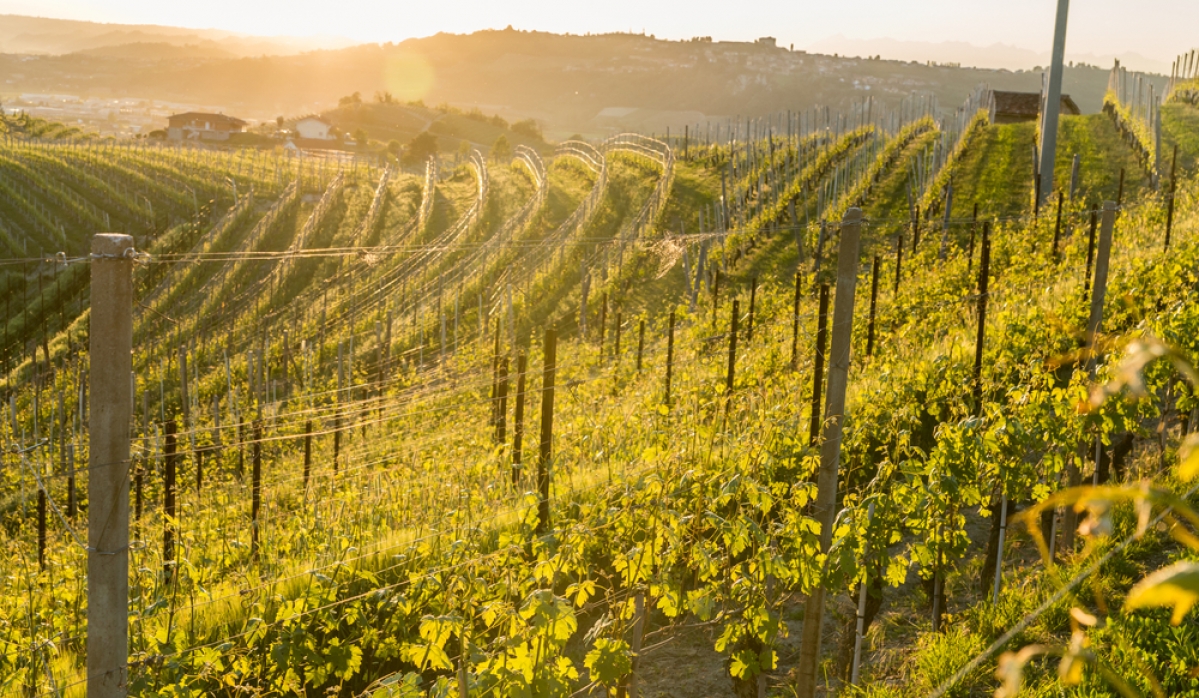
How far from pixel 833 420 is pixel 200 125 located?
98522 mm

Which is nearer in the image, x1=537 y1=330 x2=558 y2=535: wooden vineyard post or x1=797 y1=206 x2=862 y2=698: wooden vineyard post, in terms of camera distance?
x1=797 y1=206 x2=862 y2=698: wooden vineyard post

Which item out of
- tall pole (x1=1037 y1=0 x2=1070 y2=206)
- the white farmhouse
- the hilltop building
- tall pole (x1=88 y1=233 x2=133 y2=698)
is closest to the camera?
tall pole (x1=88 y1=233 x2=133 y2=698)

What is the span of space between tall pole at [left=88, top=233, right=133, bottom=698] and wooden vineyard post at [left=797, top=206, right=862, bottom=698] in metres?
3.02

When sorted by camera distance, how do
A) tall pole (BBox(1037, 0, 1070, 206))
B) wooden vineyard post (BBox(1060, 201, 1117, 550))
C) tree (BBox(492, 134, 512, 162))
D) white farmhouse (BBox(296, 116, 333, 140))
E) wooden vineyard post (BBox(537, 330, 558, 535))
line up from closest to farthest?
wooden vineyard post (BBox(537, 330, 558, 535))
wooden vineyard post (BBox(1060, 201, 1117, 550))
tall pole (BBox(1037, 0, 1070, 206))
tree (BBox(492, 134, 512, 162))
white farmhouse (BBox(296, 116, 333, 140))

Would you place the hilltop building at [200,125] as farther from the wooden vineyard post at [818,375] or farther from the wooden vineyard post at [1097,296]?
the wooden vineyard post at [1097,296]

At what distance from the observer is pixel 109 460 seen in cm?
323

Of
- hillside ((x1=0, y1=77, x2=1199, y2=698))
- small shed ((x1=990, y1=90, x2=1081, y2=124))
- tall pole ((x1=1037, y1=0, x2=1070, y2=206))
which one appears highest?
small shed ((x1=990, y1=90, x2=1081, y2=124))

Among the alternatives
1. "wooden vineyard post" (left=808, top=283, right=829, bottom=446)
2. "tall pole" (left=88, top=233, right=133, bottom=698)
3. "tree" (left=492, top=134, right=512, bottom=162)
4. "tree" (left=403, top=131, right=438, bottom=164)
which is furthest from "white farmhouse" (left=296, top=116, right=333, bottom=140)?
"tall pole" (left=88, top=233, right=133, bottom=698)

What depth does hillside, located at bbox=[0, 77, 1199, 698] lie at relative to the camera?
415cm

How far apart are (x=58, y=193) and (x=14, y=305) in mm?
11098

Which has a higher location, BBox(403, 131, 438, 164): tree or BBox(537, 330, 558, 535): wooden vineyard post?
BBox(403, 131, 438, 164): tree

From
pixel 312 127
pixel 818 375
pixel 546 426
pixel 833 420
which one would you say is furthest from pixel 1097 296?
pixel 312 127

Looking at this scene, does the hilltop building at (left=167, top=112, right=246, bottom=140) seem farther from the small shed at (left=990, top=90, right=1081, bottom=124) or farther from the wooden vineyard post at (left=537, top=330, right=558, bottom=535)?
the wooden vineyard post at (left=537, top=330, right=558, bottom=535)

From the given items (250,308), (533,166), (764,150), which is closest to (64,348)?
(250,308)
